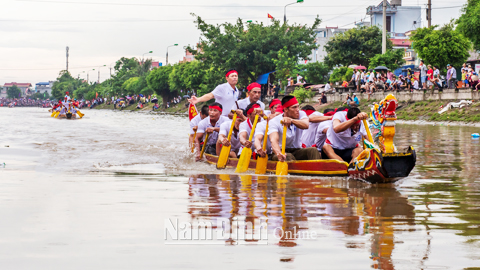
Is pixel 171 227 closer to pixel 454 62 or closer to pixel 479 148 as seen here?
pixel 479 148

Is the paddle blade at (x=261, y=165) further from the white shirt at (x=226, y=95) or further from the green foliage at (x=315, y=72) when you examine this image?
the green foliage at (x=315, y=72)

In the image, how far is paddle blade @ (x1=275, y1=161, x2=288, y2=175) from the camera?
9688mm

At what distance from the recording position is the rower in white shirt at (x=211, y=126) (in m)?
12.4

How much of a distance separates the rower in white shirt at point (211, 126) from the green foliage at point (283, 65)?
34.4 meters

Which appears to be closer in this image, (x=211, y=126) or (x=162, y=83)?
(x=211, y=126)

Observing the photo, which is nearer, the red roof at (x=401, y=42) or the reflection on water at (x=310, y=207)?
the reflection on water at (x=310, y=207)

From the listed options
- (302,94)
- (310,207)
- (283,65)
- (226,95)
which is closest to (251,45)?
(283,65)

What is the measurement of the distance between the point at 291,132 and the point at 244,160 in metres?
1.04

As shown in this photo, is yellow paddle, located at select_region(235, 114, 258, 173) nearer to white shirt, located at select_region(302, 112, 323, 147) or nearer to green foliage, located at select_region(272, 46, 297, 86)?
white shirt, located at select_region(302, 112, 323, 147)

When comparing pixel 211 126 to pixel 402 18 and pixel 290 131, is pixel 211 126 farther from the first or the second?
pixel 402 18

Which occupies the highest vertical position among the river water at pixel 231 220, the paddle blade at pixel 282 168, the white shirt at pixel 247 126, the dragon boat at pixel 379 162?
the white shirt at pixel 247 126

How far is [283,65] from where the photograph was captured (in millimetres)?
47125

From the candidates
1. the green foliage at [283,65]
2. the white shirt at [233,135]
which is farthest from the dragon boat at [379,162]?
the green foliage at [283,65]

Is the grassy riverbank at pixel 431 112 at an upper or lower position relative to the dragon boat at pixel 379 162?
upper
